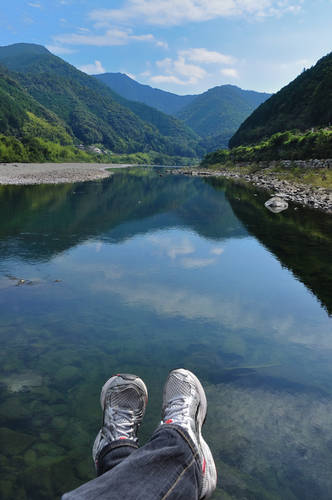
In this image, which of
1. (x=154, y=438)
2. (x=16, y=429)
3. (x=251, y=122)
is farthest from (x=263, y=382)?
(x=251, y=122)

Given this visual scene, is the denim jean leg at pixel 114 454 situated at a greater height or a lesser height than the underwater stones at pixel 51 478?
greater

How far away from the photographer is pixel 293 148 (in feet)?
242

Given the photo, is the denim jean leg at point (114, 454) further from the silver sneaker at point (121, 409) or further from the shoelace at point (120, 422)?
the shoelace at point (120, 422)

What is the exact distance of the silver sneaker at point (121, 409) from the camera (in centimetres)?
442

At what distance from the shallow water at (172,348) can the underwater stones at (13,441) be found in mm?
22

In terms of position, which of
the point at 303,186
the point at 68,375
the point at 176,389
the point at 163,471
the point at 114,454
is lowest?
the point at 68,375

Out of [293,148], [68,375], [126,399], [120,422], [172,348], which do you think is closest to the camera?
[120,422]

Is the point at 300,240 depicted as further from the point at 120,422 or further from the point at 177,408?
the point at 120,422

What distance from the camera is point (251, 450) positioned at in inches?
200

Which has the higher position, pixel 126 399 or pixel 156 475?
pixel 156 475

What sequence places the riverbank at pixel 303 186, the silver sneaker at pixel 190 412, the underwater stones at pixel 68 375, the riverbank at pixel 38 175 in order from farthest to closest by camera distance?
the riverbank at pixel 38 175, the riverbank at pixel 303 186, the underwater stones at pixel 68 375, the silver sneaker at pixel 190 412

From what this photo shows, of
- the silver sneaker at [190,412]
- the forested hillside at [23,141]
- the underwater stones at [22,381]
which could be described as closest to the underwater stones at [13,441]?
the underwater stones at [22,381]

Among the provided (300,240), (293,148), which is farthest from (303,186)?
(300,240)

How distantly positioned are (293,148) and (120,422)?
81102 millimetres
